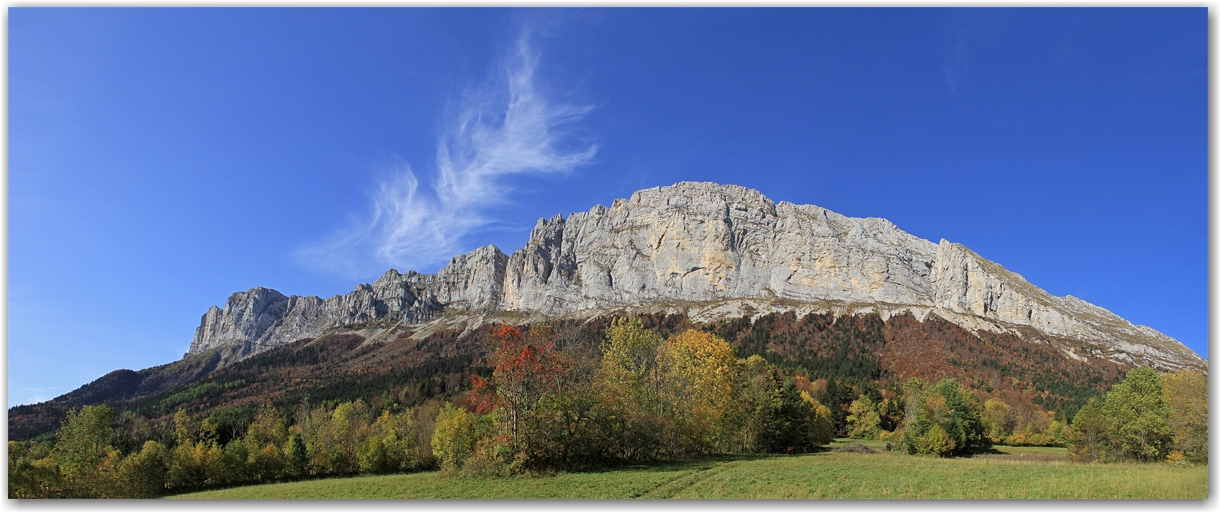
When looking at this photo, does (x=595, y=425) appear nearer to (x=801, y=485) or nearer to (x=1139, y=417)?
(x=801, y=485)

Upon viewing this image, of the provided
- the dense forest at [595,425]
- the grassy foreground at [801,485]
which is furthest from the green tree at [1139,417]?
the grassy foreground at [801,485]

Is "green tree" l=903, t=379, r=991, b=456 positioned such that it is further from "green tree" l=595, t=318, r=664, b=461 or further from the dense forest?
"green tree" l=595, t=318, r=664, b=461

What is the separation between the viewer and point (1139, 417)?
132ft

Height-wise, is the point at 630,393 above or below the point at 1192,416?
above

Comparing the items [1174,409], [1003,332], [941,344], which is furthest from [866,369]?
[1174,409]

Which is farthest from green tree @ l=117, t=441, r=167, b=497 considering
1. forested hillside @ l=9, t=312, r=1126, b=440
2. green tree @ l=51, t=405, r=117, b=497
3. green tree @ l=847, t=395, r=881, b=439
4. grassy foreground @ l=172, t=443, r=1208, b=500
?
green tree @ l=847, t=395, r=881, b=439

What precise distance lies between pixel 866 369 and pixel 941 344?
3860 centimetres

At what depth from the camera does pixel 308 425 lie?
69312 millimetres

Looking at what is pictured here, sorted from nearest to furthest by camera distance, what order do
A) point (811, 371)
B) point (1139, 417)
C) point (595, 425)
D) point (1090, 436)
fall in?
point (595, 425) < point (1139, 417) < point (1090, 436) < point (811, 371)

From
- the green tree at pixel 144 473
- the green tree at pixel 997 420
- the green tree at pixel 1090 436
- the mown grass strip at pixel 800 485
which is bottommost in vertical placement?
the green tree at pixel 997 420

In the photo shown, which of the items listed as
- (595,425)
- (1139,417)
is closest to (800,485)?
(595,425)

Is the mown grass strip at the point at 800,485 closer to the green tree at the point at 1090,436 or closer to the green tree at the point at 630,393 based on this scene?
the green tree at the point at 630,393

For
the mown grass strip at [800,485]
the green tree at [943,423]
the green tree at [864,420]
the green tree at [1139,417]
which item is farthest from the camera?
the green tree at [864,420]

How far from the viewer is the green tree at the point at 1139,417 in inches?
1502
